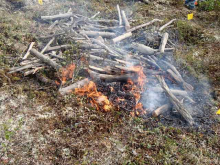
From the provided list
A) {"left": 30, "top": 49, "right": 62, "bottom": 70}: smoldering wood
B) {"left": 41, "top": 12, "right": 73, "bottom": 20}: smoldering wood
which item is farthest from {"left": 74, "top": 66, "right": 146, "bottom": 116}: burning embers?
{"left": 41, "top": 12, "right": 73, "bottom": 20}: smoldering wood

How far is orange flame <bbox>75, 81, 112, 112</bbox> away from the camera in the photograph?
18.2 feet

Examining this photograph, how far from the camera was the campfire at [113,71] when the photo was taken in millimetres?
5703

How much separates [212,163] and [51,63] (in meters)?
5.56

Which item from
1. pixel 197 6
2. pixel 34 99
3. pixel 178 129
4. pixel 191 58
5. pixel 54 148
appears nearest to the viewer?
pixel 54 148

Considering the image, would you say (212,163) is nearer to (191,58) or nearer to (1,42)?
(191,58)

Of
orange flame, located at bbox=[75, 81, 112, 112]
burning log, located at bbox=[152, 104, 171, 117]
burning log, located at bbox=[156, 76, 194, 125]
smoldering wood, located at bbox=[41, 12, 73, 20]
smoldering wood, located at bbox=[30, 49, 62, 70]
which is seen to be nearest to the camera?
burning log, located at bbox=[156, 76, 194, 125]

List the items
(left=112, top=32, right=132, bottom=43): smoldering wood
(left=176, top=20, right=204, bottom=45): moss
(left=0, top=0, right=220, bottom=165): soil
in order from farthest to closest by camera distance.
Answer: (left=176, top=20, right=204, bottom=45): moss
(left=112, top=32, right=132, bottom=43): smoldering wood
(left=0, top=0, right=220, bottom=165): soil

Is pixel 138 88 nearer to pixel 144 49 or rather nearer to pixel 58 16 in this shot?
pixel 144 49

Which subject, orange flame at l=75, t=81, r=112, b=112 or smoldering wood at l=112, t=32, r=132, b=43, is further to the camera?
smoldering wood at l=112, t=32, r=132, b=43

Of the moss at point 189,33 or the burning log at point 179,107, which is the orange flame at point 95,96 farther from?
the moss at point 189,33

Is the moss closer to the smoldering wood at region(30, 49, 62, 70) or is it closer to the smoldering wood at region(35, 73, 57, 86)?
the smoldering wood at region(30, 49, 62, 70)

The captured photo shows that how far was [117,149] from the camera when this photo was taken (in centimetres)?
471

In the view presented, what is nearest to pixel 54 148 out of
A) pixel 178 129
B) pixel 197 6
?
pixel 178 129

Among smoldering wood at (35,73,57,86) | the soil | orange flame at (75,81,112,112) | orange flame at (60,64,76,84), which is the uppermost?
orange flame at (60,64,76,84)
